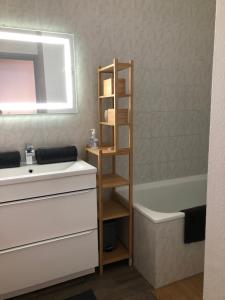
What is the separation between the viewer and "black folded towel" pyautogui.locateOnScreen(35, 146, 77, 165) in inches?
71.6

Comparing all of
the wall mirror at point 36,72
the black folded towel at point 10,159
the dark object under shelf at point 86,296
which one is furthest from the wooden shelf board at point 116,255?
the wall mirror at point 36,72

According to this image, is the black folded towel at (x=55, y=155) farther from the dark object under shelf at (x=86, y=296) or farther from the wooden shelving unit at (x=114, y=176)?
the dark object under shelf at (x=86, y=296)

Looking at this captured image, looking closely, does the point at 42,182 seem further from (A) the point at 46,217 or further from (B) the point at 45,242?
(B) the point at 45,242

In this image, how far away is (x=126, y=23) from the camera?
2084mm

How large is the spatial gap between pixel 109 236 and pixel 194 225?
2.27 ft

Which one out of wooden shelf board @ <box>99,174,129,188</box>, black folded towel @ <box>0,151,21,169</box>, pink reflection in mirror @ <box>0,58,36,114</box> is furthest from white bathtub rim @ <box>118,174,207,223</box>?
pink reflection in mirror @ <box>0,58,36,114</box>

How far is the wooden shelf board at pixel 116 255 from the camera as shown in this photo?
1923mm

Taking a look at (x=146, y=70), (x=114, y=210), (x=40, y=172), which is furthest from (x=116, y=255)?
(x=146, y=70)

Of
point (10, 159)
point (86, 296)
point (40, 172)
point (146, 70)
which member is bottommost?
point (86, 296)

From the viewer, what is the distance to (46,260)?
1.64 meters

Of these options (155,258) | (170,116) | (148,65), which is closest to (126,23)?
(148,65)

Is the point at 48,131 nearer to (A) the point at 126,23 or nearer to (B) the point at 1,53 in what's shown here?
(B) the point at 1,53

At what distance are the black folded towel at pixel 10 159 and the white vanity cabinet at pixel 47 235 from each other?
33 centimetres

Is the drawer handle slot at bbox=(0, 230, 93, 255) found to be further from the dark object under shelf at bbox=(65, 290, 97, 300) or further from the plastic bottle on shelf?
the plastic bottle on shelf
